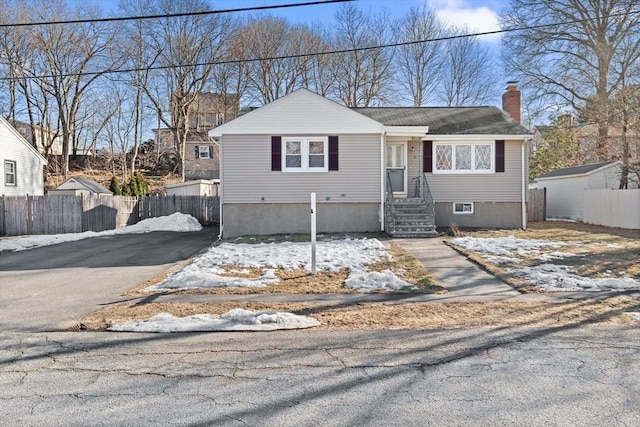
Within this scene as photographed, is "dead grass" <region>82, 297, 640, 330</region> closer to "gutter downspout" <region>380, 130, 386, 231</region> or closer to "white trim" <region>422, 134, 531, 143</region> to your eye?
"gutter downspout" <region>380, 130, 386, 231</region>

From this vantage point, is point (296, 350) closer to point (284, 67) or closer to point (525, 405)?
point (525, 405)

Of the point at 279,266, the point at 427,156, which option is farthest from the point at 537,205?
the point at 279,266

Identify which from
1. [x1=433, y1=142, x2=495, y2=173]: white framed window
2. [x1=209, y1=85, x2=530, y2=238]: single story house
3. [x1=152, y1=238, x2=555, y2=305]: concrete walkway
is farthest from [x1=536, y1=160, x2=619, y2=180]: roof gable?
[x1=152, y1=238, x2=555, y2=305]: concrete walkway

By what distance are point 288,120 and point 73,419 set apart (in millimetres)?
13971

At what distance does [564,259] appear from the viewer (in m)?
10.9

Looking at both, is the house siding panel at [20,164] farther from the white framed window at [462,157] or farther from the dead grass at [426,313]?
the dead grass at [426,313]

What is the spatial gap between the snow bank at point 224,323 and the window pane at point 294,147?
1100 centimetres

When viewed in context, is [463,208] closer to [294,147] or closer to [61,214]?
[294,147]

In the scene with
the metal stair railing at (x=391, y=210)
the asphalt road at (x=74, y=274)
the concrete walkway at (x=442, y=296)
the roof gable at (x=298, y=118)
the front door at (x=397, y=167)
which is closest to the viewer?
the asphalt road at (x=74, y=274)

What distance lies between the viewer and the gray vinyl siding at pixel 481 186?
714 inches

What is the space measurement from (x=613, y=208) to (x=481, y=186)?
6817 mm

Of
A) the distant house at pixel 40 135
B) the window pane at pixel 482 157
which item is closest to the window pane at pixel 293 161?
the window pane at pixel 482 157

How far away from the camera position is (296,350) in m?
5.01

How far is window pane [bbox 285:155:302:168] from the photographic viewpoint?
16.8m
